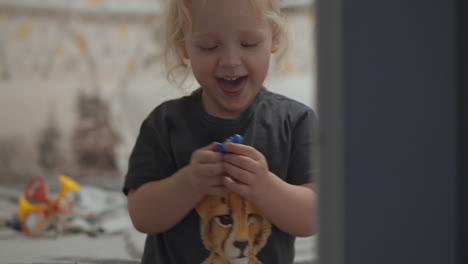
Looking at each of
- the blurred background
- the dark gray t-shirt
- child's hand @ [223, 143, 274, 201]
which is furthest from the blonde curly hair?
the blurred background

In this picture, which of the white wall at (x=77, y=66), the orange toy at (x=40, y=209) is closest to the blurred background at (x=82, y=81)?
the white wall at (x=77, y=66)

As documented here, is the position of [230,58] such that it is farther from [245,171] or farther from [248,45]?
[245,171]

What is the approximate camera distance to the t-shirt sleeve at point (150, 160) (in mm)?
873

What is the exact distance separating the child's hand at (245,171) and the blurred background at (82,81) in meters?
1.20

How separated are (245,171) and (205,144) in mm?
141

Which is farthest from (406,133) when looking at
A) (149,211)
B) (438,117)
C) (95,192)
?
(95,192)

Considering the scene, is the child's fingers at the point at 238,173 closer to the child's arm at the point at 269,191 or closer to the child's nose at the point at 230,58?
the child's arm at the point at 269,191

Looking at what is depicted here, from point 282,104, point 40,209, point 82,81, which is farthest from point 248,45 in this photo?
point 82,81

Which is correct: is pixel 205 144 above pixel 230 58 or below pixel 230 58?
below

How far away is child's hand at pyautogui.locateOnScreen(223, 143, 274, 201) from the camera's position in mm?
747

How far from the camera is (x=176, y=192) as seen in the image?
2.66 feet

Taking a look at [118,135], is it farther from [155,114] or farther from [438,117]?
[438,117]

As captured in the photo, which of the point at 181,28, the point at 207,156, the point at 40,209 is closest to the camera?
the point at 207,156

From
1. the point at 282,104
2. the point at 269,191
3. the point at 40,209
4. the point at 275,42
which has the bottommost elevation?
the point at 40,209
